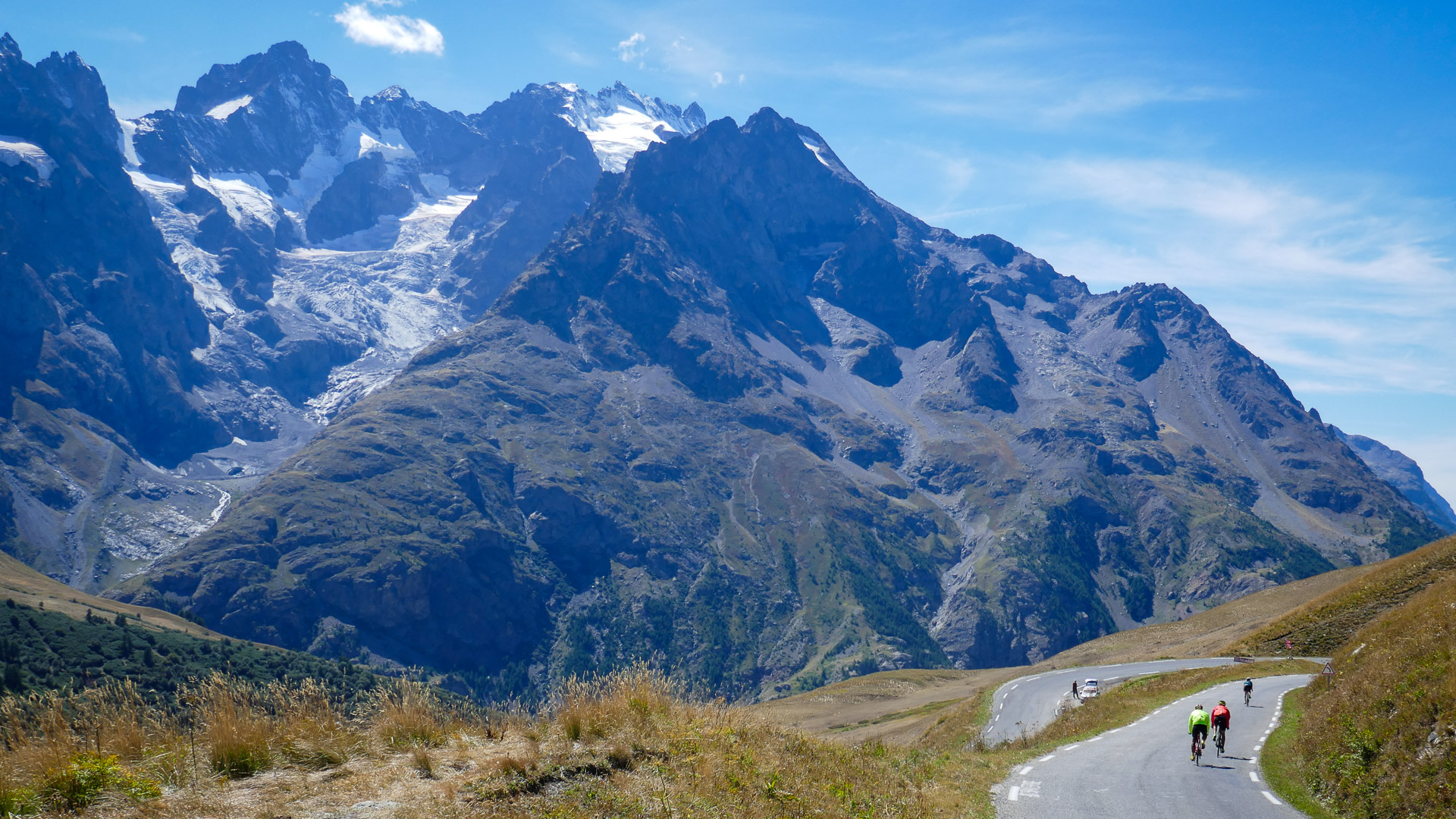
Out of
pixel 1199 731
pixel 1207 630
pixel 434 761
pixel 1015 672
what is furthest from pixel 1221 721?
pixel 1207 630

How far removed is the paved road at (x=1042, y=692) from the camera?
3775 centimetres

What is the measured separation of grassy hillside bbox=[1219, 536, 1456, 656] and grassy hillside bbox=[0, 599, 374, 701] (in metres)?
85.8

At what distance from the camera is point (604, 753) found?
11.9m

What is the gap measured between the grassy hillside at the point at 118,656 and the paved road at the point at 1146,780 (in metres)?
87.8

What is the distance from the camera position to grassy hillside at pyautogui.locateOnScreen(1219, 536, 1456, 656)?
41406 mm

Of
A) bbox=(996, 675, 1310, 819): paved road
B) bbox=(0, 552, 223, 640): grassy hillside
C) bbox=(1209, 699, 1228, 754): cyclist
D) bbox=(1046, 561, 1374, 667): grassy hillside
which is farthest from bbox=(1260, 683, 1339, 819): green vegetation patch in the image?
bbox=(0, 552, 223, 640): grassy hillside

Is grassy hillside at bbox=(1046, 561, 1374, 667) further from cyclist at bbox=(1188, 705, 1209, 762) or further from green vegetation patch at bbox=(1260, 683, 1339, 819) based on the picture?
cyclist at bbox=(1188, 705, 1209, 762)

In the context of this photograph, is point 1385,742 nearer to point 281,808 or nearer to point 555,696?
point 555,696

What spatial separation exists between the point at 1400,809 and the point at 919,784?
8477 millimetres

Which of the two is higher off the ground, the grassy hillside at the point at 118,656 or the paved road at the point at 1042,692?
the paved road at the point at 1042,692

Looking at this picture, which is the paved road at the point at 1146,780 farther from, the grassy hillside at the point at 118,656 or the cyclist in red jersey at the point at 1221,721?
the grassy hillside at the point at 118,656

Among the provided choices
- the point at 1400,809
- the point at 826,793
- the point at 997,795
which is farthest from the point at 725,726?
the point at 1400,809

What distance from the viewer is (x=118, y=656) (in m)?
109

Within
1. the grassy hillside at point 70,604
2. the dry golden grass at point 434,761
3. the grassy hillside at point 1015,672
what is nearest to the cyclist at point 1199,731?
the dry golden grass at point 434,761
